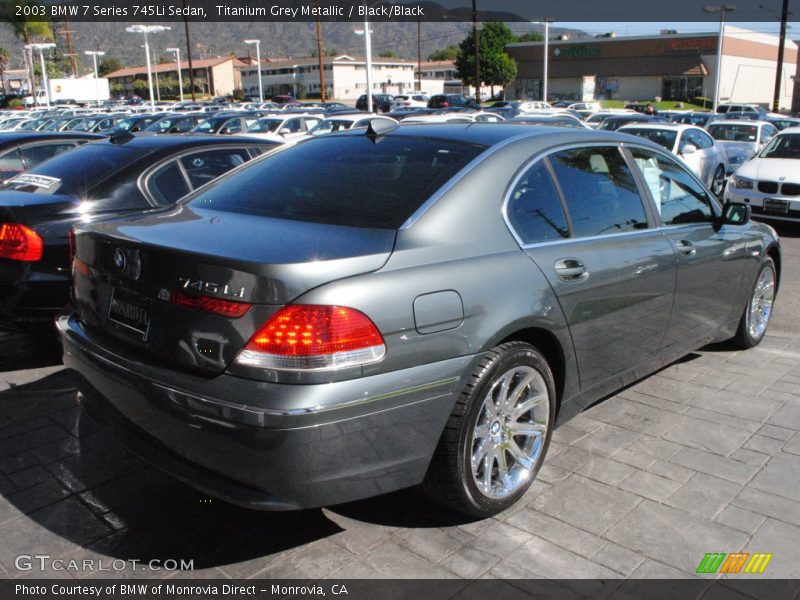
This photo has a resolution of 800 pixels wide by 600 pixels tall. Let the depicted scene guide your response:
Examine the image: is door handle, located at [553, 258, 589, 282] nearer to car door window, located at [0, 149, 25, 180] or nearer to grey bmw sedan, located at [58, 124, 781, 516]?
grey bmw sedan, located at [58, 124, 781, 516]

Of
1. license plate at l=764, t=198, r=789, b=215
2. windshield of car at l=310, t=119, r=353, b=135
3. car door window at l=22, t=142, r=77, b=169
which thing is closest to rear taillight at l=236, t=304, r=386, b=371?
car door window at l=22, t=142, r=77, b=169

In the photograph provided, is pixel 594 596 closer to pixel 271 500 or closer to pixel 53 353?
pixel 271 500

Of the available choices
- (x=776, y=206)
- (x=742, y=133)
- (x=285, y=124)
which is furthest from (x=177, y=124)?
(x=776, y=206)

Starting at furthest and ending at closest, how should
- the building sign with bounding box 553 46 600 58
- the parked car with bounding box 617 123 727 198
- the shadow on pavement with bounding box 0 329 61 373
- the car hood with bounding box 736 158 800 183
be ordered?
the building sign with bounding box 553 46 600 58, the parked car with bounding box 617 123 727 198, the car hood with bounding box 736 158 800 183, the shadow on pavement with bounding box 0 329 61 373

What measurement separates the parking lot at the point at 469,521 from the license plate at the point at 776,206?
288 inches

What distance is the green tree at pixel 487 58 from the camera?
76375mm

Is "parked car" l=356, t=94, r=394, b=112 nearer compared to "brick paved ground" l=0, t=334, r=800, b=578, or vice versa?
"brick paved ground" l=0, t=334, r=800, b=578

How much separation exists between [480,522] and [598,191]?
1801 mm

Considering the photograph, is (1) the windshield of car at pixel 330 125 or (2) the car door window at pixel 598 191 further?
(1) the windshield of car at pixel 330 125

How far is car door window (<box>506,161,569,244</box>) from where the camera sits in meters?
3.40

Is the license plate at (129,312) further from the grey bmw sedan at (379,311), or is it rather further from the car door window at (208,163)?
the car door window at (208,163)

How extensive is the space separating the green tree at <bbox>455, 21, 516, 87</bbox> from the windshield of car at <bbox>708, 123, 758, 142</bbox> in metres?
58.7

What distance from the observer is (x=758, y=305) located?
569 cm

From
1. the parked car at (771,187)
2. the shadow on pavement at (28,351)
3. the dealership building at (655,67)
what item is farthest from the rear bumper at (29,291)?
the dealership building at (655,67)
